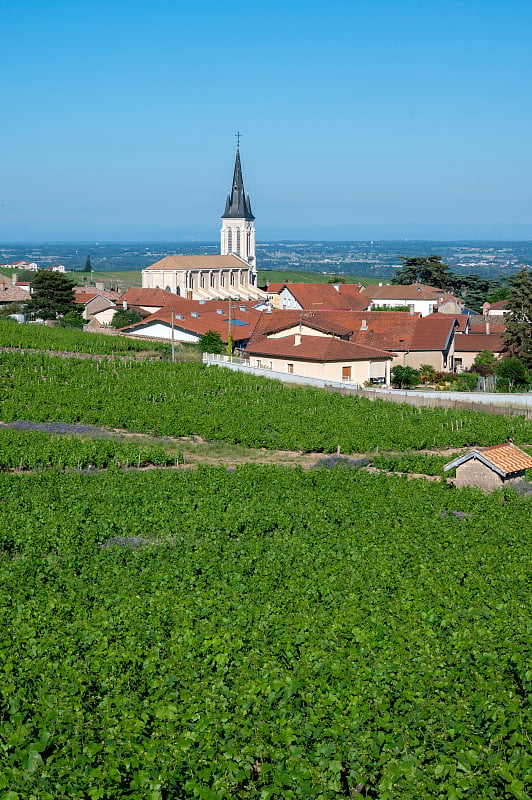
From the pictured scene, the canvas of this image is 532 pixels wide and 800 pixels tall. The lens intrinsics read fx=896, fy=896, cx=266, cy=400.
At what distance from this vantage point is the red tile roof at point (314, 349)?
46594 mm

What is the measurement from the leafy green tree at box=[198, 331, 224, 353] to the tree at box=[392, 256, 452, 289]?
52146 mm

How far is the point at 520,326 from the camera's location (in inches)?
2126

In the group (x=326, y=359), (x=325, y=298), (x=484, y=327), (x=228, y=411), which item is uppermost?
(x=325, y=298)

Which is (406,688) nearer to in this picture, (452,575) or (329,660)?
(329,660)

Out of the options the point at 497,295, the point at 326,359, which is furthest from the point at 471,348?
the point at 497,295

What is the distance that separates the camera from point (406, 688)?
38.2ft

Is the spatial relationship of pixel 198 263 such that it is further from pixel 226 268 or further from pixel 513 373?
pixel 513 373

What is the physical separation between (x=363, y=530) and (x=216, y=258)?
94662mm

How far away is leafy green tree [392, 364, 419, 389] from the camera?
48812mm

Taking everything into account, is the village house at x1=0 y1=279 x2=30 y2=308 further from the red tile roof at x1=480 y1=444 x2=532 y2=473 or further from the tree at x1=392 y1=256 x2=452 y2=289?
the red tile roof at x1=480 y1=444 x2=532 y2=473

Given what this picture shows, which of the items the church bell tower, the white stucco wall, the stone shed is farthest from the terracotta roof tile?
the stone shed

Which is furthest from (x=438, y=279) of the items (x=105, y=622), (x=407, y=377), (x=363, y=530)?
(x=105, y=622)

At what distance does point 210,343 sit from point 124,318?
18.4 m

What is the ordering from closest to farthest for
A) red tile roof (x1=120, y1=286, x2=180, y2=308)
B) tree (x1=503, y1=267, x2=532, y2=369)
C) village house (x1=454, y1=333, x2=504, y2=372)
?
tree (x1=503, y1=267, x2=532, y2=369) → village house (x1=454, y1=333, x2=504, y2=372) → red tile roof (x1=120, y1=286, x2=180, y2=308)
